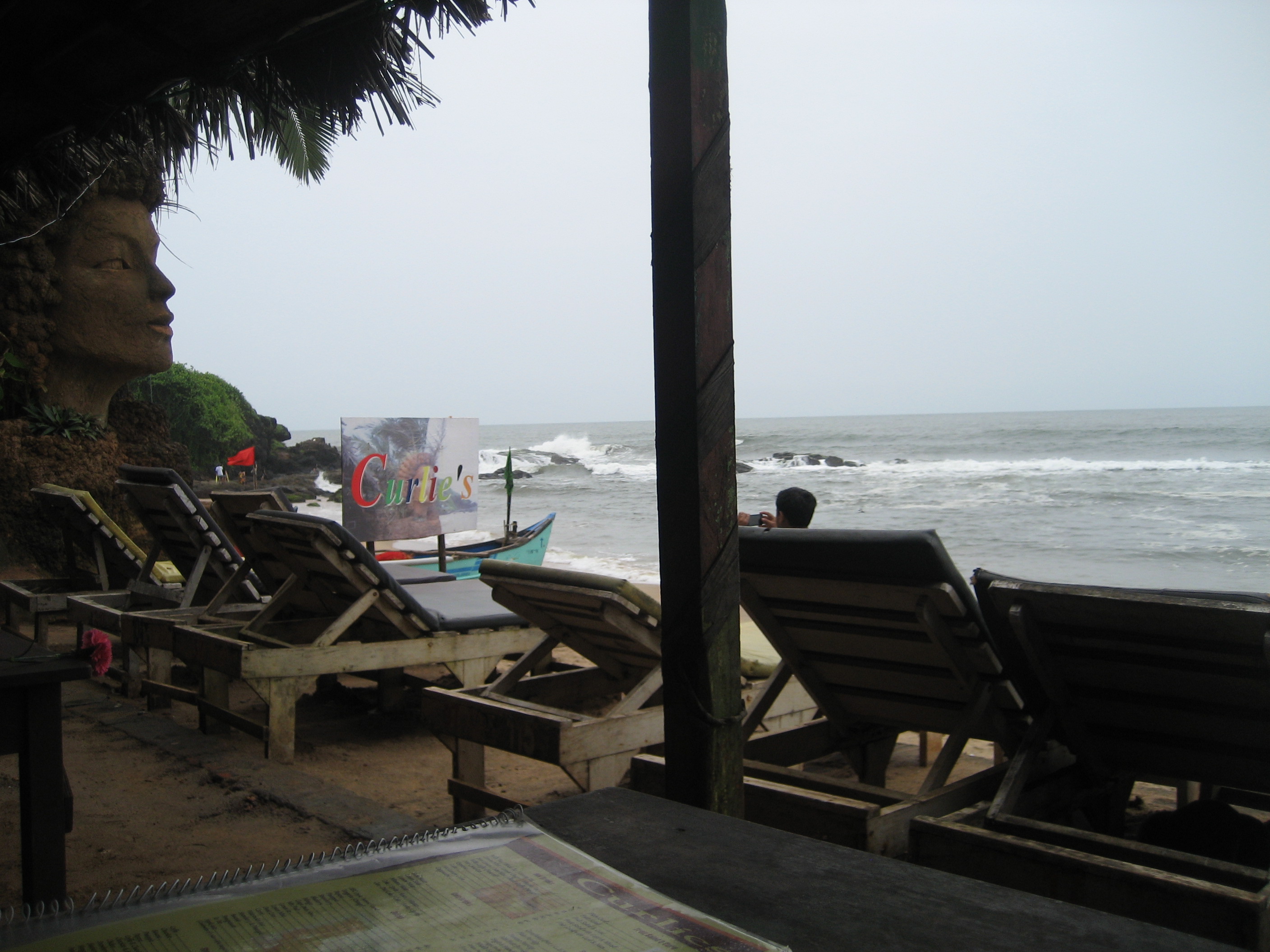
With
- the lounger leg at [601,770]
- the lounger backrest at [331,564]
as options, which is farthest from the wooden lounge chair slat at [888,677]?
the lounger backrest at [331,564]

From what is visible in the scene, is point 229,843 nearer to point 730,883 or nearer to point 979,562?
point 730,883

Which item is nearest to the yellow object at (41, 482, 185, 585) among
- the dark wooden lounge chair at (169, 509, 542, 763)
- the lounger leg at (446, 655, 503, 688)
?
the dark wooden lounge chair at (169, 509, 542, 763)

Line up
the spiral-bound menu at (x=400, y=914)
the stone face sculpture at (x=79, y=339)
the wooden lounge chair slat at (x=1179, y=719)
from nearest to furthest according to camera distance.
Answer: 1. the spiral-bound menu at (x=400, y=914)
2. the wooden lounge chair slat at (x=1179, y=719)
3. the stone face sculpture at (x=79, y=339)

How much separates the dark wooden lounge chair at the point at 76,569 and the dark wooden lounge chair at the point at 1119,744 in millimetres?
5029

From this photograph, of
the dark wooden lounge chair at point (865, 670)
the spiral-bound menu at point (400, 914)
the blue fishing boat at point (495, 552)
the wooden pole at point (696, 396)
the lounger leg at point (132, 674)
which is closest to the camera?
the spiral-bound menu at point (400, 914)

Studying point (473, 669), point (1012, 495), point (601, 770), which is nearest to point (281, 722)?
point (473, 669)

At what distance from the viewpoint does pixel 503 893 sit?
114 centimetres

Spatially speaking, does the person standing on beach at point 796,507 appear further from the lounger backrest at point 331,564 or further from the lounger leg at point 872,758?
the lounger backrest at point 331,564

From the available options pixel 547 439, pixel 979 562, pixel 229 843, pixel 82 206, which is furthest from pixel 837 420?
pixel 229 843

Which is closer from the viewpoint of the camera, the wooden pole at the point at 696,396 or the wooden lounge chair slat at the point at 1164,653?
the wooden pole at the point at 696,396

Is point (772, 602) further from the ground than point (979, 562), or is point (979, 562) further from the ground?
point (772, 602)

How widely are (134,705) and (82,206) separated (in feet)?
25.2

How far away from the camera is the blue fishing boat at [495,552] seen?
10.8 meters

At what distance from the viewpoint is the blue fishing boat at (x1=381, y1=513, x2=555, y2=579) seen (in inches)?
425
